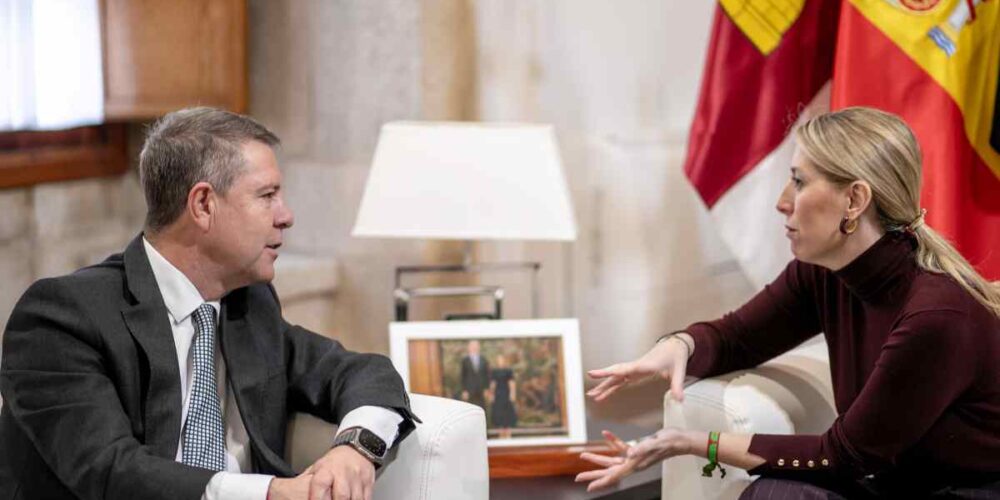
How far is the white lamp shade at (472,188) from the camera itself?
2.76 meters

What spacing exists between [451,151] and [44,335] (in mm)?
1111

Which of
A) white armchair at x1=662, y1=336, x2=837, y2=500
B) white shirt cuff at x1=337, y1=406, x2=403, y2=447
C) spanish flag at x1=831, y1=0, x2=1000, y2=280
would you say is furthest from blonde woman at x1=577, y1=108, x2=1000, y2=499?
spanish flag at x1=831, y1=0, x2=1000, y2=280

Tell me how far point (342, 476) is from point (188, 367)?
1.10ft

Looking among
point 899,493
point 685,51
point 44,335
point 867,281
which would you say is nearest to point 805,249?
point 867,281

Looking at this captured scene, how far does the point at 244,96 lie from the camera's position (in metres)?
3.88

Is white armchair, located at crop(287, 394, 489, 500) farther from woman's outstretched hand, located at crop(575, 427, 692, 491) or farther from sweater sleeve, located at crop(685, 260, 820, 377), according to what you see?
sweater sleeve, located at crop(685, 260, 820, 377)

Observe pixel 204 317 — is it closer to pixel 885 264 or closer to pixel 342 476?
pixel 342 476

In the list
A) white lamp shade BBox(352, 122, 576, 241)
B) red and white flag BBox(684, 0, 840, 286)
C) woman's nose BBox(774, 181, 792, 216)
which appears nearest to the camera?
woman's nose BBox(774, 181, 792, 216)

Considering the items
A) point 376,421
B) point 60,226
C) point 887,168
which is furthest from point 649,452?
point 60,226

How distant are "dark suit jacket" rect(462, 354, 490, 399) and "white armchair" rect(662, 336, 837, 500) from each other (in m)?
0.45

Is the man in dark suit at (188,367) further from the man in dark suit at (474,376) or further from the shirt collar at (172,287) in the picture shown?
the man in dark suit at (474,376)

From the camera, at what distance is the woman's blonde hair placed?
2051mm

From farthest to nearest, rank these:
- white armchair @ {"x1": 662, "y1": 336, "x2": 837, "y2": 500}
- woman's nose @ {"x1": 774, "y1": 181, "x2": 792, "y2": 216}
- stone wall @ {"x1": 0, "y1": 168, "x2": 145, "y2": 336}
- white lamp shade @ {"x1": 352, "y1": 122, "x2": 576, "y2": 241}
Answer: stone wall @ {"x1": 0, "y1": 168, "x2": 145, "y2": 336} → white lamp shade @ {"x1": 352, "y1": 122, "x2": 576, "y2": 241} → white armchair @ {"x1": 662, "y1": 336, "x2": 837, "y2": 500} → woman's nose @ {"x1": 774, "y1": 181, "x2": 792, "y2": 216}

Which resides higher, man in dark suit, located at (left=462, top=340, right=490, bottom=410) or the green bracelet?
the green bracelet
